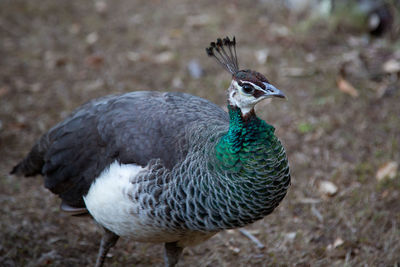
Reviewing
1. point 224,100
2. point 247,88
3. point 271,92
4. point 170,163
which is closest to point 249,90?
point 247,88

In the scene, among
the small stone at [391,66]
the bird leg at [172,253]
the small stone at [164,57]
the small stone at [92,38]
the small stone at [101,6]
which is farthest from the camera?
the small stone at [101,6]

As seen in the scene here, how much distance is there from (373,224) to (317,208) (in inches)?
19.0

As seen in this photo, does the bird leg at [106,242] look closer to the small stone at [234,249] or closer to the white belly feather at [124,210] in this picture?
the white belly feather at [124,210]

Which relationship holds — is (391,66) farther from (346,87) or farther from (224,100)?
(224,100)

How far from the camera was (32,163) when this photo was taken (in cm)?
349

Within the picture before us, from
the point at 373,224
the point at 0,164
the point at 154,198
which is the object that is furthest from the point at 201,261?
the point at 0,164

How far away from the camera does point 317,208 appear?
3.79 meters

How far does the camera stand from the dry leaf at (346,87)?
488 centimetres

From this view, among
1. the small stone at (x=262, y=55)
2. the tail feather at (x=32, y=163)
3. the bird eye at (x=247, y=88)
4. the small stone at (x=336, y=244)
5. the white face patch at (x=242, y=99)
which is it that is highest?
the small stone at (x=262, y=55)

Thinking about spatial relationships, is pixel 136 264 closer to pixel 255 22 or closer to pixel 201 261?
pixel 201 261

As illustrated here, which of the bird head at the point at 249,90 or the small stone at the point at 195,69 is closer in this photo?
the bird head at the point at 249,90

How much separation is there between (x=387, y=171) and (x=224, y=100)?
2.03m

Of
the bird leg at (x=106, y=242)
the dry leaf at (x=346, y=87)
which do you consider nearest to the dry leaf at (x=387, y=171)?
the dry leaf at (x=346, y=87)

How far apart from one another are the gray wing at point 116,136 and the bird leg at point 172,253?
2.35 ft
